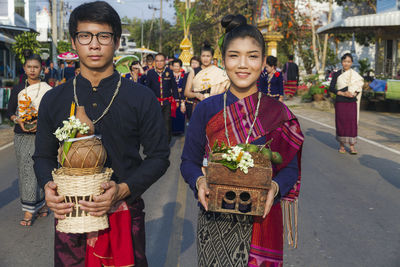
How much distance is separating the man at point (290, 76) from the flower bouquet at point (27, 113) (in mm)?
19105

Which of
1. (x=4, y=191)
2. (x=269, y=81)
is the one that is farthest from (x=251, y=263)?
(x=269, y=81)

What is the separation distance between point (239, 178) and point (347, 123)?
345 inches

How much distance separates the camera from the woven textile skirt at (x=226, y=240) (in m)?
2.51

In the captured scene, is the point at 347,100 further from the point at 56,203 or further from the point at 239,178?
the point at 56,203

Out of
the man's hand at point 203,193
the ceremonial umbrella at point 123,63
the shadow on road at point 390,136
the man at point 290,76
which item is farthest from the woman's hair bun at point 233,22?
the man at point 290,76

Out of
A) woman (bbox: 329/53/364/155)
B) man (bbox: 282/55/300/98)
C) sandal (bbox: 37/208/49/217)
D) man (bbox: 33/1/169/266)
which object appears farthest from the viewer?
man (bbox: 282/55/300/98)

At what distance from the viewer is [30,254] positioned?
475 centimetres

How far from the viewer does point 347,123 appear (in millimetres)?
10422

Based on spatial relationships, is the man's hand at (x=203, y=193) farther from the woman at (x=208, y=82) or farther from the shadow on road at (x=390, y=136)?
the shadow on road at (x=390, y=136)

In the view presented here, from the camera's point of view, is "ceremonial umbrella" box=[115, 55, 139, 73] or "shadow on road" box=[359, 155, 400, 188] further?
"ceremonial umbrella" box=[115, 55, 139, 73]

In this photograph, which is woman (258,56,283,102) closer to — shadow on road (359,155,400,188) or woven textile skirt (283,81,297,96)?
shadow on road (359,155,400,188)

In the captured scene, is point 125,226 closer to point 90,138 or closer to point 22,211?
point 90,138

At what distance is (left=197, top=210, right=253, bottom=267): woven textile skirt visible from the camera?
8.22 feet

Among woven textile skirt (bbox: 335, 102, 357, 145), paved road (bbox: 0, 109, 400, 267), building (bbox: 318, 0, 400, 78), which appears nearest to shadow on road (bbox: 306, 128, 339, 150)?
woven textile skirt (bbox: 335, 102, 357, 145)
